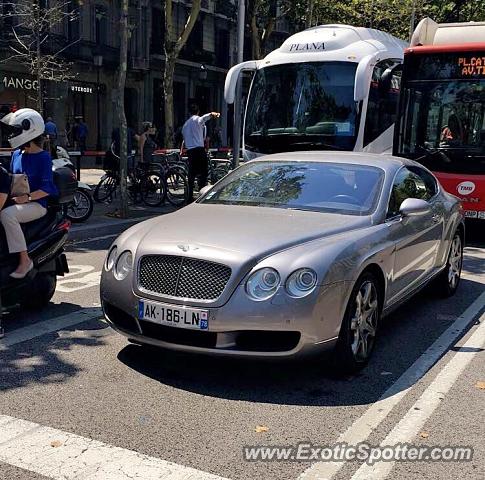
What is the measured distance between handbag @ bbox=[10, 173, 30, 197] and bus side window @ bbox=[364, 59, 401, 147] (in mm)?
7743

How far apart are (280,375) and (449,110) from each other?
732 cm

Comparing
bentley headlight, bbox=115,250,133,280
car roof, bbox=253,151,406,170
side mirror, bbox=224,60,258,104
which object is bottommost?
bentley headlight, bbox=115,250,133,280

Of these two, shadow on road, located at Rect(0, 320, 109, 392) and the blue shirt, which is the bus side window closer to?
the blue shirt

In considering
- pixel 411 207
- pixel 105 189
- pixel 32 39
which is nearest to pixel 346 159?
pixel 411 207

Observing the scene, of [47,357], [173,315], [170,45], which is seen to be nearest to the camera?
[173,315]

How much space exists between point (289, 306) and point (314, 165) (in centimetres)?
200

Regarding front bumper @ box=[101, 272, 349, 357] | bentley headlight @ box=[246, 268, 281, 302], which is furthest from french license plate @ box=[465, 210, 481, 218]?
bentley headlight @ box=[246, 268, 281, 302]

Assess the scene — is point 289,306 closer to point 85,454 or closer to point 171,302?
point 171,302

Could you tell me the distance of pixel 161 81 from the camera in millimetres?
36938

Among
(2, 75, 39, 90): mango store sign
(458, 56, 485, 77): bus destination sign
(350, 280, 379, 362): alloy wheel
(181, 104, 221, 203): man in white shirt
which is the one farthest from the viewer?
(2, 75, 39, 90): mango store sign

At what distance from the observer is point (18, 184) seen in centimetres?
570

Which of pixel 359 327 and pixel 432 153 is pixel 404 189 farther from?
pixel 432 153

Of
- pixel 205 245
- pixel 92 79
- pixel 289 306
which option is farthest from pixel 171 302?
pixel 92 79

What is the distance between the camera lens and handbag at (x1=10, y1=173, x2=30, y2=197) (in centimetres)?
569
